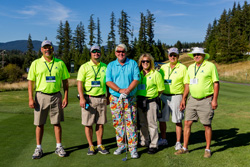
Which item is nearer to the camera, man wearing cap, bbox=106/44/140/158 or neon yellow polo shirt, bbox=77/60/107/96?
man wearing cap, bbox=106/44/140/158

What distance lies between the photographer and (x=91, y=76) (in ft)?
15.0

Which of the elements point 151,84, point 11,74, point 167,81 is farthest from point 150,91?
point 11,74

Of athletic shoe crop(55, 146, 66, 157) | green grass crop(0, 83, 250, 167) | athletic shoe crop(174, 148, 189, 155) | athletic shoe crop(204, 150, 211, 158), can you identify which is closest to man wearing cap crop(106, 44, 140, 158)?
green grass crop(0, 83, 250, 167)

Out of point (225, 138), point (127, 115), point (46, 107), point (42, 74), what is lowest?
point (225, 138)

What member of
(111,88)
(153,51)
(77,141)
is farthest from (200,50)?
(153,51)

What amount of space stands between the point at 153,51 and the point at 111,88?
237ft

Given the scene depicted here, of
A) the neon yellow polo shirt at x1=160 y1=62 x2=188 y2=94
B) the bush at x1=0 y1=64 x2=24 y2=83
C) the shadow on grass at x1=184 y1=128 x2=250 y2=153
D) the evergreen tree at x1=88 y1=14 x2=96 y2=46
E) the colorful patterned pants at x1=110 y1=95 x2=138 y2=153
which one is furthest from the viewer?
the evergreen tree at x1=88 y1=14 x2=96 y2=46

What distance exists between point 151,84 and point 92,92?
1221mm

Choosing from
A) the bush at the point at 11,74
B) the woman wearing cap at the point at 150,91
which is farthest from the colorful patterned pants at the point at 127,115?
the bush at the point at 11,74

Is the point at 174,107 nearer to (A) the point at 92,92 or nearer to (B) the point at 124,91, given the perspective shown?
(B) the point at 124,91

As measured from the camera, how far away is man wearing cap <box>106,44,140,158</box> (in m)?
4.35

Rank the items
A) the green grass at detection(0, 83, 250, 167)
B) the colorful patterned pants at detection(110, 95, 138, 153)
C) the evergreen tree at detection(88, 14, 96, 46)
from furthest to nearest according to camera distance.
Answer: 1. the evergreen tree at detection(88, 14, 96, 46)
2. the colorful patterned pants at detection(110, 95, 138, 153)
3. the green grass at detection(0, 83, 250, 167)

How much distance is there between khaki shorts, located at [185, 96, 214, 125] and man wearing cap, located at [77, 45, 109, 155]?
178 centimetres

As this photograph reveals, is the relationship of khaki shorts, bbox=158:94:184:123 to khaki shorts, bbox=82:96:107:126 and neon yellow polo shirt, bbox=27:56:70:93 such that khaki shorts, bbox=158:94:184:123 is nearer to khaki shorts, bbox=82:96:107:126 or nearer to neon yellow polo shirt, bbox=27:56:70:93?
khaki shorts, bbox=82:96:107:126
